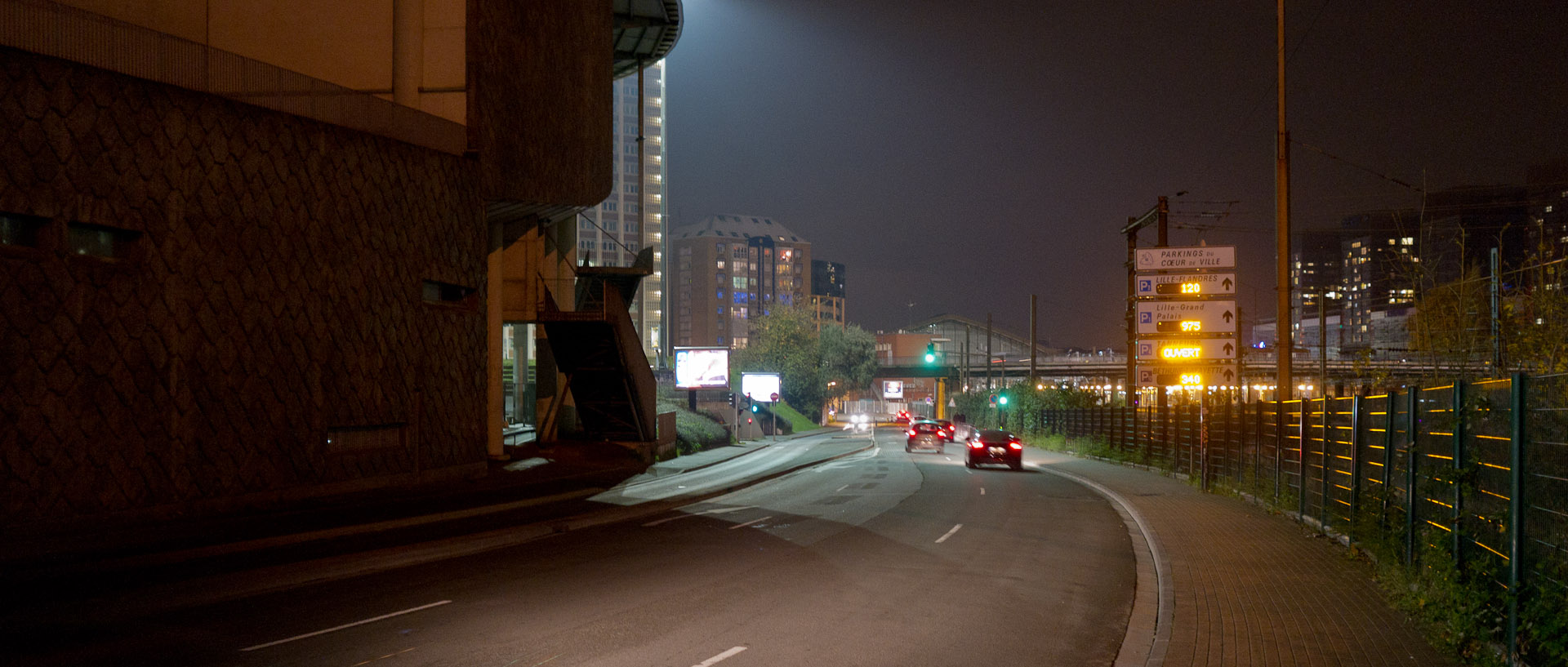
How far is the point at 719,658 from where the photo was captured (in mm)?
8328

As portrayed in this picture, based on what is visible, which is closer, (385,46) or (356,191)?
(356,191)

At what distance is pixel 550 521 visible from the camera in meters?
18.2

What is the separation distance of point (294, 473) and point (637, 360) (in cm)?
1645

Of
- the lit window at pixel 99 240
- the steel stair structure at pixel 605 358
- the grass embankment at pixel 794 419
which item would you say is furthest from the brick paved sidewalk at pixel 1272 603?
the grass embankment at pixel 794 419

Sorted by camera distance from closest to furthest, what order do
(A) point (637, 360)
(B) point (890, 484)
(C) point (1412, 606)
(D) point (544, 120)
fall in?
(C) point (1412, 606) → (B) point (890, 484) → (D) point (544, 120) → (A) point (637, 360)

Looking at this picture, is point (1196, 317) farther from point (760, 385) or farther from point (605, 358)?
point (760, 385)

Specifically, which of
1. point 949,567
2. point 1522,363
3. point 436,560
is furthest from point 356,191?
point 1522,363

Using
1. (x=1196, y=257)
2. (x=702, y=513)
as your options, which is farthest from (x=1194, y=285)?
(x=702, y=513)

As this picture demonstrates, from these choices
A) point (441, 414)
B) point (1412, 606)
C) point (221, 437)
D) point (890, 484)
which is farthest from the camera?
point (890, 484)

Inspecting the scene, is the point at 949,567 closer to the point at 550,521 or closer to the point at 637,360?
the point at 550,521

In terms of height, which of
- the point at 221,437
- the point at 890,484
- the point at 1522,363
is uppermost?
the point at 1522,363

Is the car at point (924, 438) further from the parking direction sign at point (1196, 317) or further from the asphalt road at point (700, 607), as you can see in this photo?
the asphalt road at point (700, 607)

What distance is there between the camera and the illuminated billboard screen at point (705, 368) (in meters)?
55.3

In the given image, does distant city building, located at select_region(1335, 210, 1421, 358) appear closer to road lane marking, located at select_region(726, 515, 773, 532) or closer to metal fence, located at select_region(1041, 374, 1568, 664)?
metal fence, located at select_region(1041, 374, 1568, 664)
